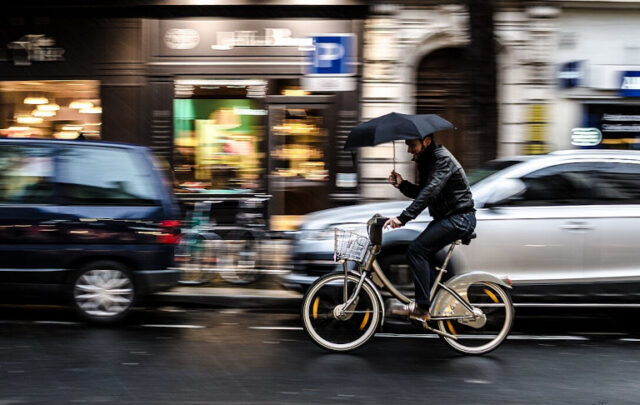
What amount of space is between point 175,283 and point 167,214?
2.28 feet

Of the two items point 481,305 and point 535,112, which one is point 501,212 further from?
point 535,112

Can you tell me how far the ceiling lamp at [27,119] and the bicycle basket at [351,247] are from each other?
921 centimetres

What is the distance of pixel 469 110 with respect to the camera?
9.34 meters

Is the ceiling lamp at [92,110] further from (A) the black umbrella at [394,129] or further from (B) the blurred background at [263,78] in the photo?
(A) the black umbrella at [394,129]

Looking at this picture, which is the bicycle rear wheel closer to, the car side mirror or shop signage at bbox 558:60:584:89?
the car side mirror

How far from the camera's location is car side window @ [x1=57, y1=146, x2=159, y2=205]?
7.34 meters

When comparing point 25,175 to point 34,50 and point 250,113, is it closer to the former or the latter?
point 250,113

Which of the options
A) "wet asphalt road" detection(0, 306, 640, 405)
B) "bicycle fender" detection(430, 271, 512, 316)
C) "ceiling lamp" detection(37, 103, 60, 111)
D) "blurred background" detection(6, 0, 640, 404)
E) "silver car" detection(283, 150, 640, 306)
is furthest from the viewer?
"ceiling lamp" detection(37, 103, 60, 111)

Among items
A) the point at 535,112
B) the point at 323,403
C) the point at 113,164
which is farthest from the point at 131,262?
the point at 535,112

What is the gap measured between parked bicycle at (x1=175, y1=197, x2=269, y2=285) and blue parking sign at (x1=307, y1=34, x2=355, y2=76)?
218 cm

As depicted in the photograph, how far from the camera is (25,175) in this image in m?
7.31

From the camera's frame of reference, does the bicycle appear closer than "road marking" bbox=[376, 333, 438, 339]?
Yes

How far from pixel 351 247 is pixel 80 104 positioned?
889 cm

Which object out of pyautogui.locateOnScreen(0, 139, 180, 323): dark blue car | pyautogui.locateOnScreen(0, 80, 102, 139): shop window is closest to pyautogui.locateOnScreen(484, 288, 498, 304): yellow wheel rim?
pyautogui.locateOnScreen(0, 139, 180, 323): dark blue car
